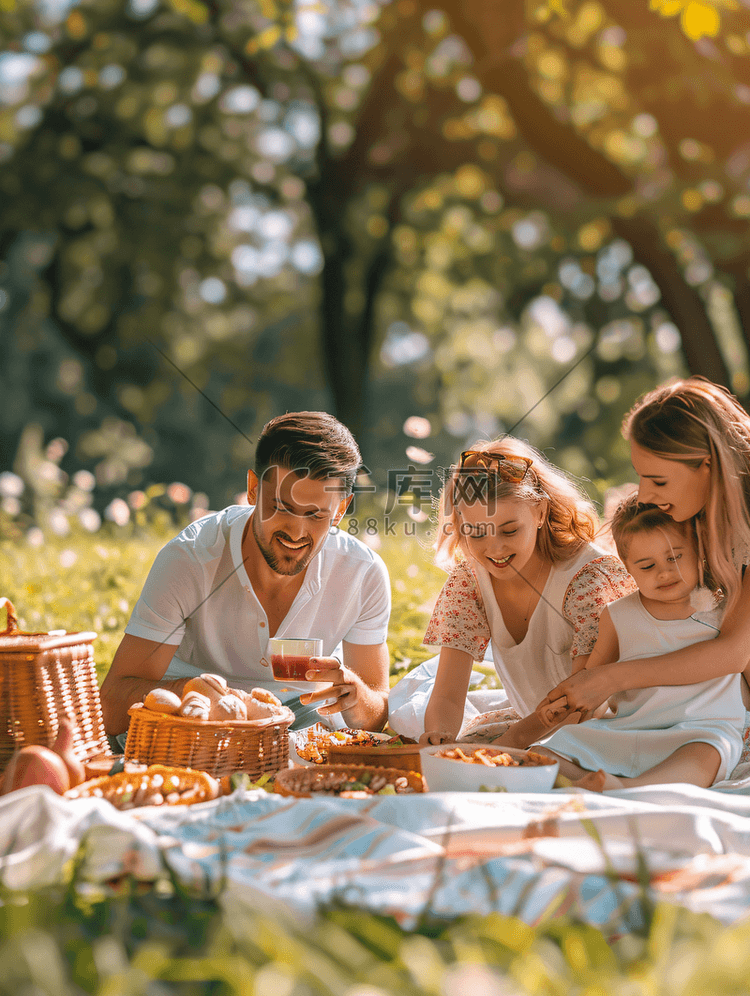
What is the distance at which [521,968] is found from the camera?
112cm

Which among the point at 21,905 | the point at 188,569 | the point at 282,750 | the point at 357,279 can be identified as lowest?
the point at 282,750

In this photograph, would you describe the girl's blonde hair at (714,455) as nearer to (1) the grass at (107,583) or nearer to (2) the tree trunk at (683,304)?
(1) the grass at (107,583)

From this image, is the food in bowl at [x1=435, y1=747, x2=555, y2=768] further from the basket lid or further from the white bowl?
the basket lid

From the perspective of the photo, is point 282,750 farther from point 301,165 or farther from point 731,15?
→ point 301,165

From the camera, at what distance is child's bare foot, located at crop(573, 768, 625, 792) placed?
7.19 feet

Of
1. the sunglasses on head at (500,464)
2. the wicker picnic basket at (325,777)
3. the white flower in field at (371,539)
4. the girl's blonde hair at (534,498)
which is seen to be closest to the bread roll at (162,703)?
the wicker picnic basket at (325,777)

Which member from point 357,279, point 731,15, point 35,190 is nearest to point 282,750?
point 731,15

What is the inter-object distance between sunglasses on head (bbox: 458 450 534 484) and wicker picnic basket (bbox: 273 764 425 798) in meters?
1.12

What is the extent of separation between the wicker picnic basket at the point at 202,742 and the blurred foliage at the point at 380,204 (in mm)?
3362

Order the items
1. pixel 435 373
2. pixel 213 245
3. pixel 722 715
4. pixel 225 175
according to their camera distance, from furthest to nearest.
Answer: pixel 435 373, pixel 213 245, pixel 225 175, pixel 722 715

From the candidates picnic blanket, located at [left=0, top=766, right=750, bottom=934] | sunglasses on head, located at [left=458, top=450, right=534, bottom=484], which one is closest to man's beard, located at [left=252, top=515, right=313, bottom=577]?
sunglasses on head, located at [left=458, top=450, right=534, bottom=484]

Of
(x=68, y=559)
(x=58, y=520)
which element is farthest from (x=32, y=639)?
(x=58, y=520)

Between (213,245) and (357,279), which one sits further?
(213,245)

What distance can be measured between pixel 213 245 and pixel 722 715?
1074cm
